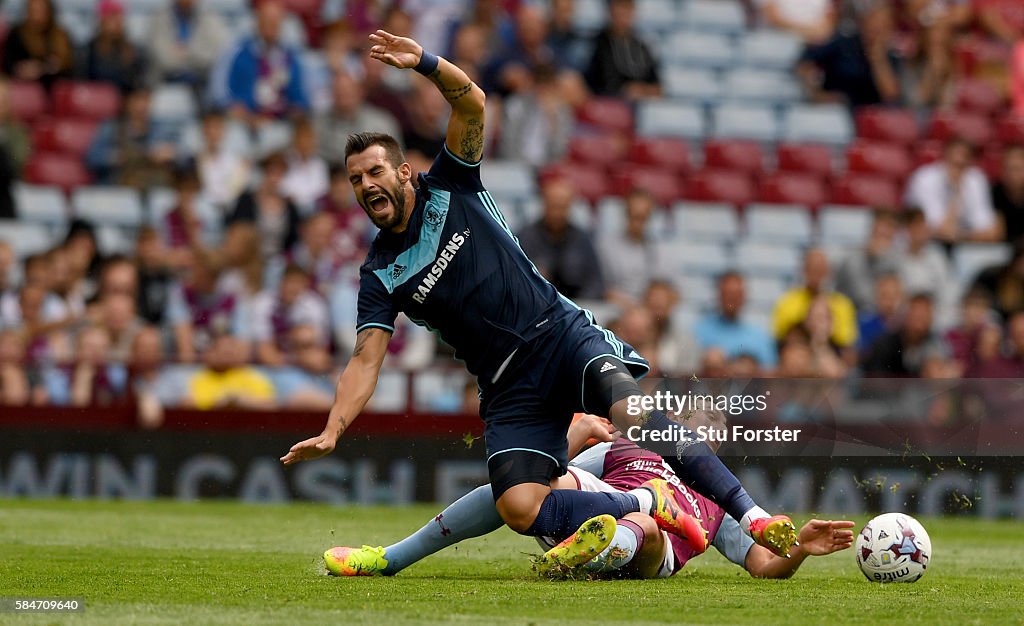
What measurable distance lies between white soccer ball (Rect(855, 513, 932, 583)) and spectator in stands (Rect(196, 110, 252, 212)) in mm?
8998

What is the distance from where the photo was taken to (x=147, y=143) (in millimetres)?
15734

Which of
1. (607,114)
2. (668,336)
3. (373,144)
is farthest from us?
(607,114)

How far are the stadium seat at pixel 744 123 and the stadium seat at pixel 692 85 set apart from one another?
11.5 inches

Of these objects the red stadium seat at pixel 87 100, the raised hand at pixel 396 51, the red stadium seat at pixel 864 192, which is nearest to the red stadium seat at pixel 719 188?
the red stadium seat at pixel 864 192

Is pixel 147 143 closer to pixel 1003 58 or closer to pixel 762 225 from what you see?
pixel 762 225

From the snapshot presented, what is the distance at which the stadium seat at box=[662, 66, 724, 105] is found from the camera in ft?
58.2

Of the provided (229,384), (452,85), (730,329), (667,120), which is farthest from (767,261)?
(452,85)

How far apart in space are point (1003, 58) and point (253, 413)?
31.5ft

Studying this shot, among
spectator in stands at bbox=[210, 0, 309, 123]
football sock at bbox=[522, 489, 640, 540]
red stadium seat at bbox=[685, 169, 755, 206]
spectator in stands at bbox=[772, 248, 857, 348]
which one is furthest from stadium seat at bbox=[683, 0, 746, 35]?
football sock at bbox=[522, 489, 640, 540]

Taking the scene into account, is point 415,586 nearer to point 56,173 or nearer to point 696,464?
point 696,464

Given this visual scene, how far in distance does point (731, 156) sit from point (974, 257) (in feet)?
8.90

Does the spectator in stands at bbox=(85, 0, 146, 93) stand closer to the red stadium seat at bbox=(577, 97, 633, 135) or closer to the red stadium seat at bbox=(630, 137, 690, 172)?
the red stadium seat at bbox=(577, 97, 633, 135)

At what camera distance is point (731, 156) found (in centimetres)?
1697

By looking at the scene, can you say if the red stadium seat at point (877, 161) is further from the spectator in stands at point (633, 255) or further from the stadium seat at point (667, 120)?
the spectator in stands at point (633, 255)
